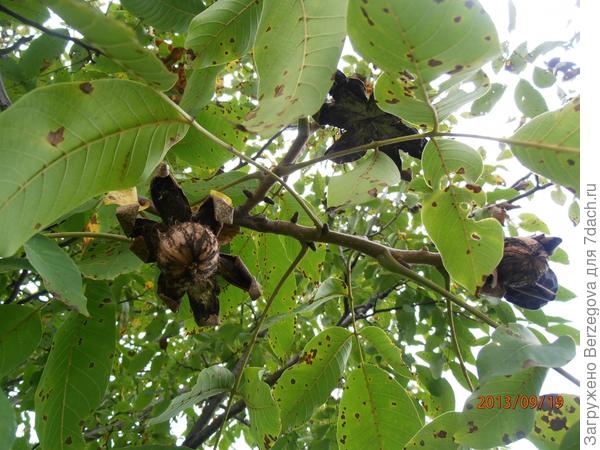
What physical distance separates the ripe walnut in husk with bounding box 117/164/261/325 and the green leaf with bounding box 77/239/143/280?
0.15m

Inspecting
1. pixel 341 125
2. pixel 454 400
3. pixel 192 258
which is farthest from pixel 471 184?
pixel 454 400

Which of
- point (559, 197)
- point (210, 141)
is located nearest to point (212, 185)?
point (210, 141)

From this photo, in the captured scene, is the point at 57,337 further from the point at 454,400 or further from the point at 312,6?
the point at 454,400

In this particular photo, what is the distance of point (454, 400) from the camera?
2.64 metres

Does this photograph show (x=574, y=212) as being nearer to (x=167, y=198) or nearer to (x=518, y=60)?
(x=518, y=60)

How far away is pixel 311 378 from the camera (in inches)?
68.8

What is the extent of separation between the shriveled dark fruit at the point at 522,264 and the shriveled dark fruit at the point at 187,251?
83cm

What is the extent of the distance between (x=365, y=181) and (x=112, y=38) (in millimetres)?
905

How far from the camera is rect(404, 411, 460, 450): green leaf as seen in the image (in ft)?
4.29

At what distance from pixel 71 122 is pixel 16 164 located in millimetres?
121

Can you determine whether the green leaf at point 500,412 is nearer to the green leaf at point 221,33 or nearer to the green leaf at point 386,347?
the green leaf at point 386,347

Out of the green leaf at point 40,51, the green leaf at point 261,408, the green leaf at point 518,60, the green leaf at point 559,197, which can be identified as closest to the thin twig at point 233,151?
the green leaf at point 261,408

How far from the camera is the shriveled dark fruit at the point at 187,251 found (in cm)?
133

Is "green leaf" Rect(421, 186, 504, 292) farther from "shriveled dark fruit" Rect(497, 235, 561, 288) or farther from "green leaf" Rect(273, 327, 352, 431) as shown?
"green leaf" Rect(273, 327, 352, 431)
